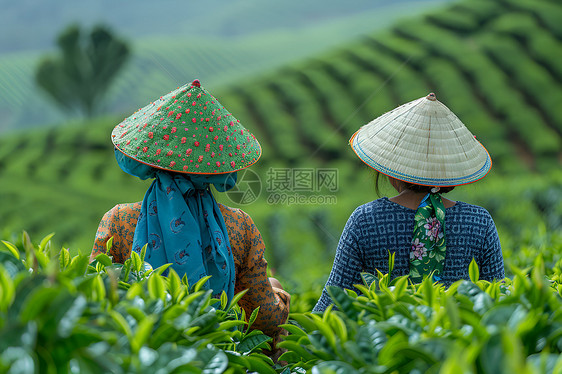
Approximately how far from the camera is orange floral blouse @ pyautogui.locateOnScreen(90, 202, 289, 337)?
1307 millimetres

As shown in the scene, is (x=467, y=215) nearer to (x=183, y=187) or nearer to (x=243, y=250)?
(x=243, y=250)

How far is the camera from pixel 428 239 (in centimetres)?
124

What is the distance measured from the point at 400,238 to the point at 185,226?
562 millimetres


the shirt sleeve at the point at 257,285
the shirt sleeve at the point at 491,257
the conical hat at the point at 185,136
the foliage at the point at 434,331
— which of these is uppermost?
the conical hat at the point at 185,136

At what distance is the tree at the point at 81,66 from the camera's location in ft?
34.9

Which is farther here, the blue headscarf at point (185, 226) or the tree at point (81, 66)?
the tree at point (81, 66)

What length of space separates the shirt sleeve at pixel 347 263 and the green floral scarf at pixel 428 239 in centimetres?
14

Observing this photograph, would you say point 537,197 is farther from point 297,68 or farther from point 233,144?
point 297,68

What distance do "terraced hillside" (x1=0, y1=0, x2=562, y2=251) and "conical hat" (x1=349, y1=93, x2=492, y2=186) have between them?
7.87m

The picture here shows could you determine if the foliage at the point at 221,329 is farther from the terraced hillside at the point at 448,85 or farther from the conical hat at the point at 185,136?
the terraced hillside at the point at 448,85

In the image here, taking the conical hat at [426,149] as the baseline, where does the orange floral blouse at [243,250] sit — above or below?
below

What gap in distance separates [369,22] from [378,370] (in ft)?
49.1

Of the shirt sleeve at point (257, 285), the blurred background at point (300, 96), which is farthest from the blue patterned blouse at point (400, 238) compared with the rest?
the blurred background at point (300, 96)

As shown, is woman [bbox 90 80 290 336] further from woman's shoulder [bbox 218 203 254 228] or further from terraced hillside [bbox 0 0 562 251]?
terraced hillside [bbox 0 0 562 251]
